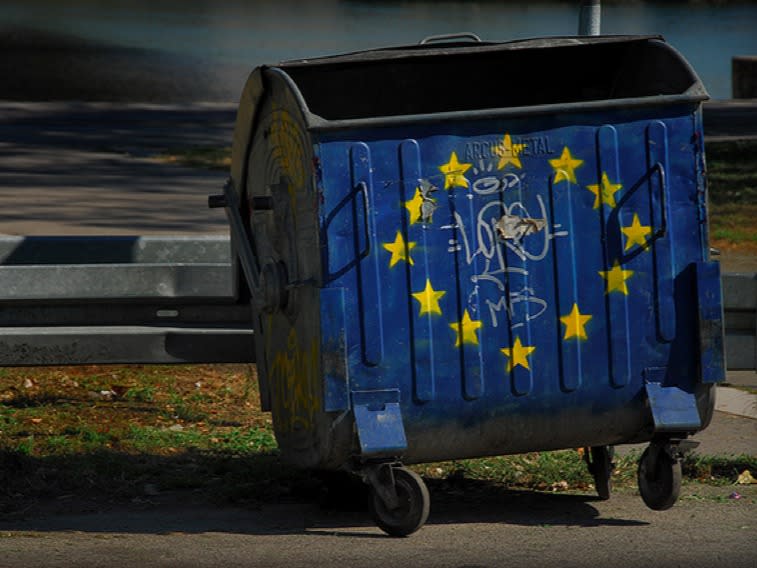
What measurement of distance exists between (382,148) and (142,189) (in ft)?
35.4

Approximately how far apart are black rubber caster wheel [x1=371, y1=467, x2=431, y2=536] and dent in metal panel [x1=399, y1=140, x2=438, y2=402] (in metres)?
0.30

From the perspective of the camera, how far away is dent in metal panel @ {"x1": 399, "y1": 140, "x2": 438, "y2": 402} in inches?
217

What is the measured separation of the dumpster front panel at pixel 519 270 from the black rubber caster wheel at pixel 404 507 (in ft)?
0.38

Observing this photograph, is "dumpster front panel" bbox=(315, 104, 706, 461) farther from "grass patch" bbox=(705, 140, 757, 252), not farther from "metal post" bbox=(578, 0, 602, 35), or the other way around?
"grass patch" bbox=(705, 140, 757, 252)

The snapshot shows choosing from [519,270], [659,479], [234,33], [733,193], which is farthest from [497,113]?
[234,33]

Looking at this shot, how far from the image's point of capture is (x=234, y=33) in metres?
50.2

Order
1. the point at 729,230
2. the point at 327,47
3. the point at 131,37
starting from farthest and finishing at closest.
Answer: the point at 131,37 → the point at 327,47 → the point at 729,230

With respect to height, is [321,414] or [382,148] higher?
[382,148]

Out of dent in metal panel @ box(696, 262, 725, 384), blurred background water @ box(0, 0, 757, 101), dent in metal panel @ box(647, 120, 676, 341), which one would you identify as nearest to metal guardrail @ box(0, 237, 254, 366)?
dent in metal panel @ box(647, 120, 676, 341)

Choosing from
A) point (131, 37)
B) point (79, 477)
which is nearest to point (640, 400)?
point (79, 477)

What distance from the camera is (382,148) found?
18.0 feet

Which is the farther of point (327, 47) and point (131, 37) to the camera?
point (131, 37)

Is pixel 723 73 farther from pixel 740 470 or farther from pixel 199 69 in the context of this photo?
pixel 740 470

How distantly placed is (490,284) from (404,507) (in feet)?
2.95
